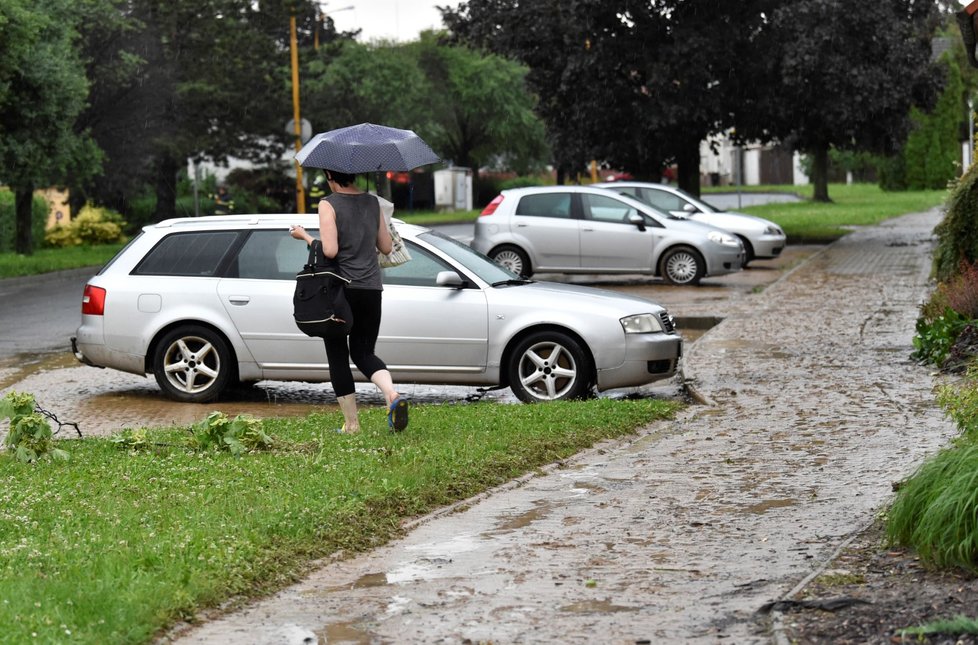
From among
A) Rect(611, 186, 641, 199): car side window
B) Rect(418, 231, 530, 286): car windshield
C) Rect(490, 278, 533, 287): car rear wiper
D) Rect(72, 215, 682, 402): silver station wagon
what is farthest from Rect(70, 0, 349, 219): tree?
Rect(490, 278, 533, 287): car rear wiper

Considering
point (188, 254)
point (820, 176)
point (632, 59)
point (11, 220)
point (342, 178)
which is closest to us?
point (342, 178)

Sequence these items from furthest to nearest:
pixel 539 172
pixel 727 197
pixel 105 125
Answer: pixel 539 172 < pixel 727 197 < pixel 105 125

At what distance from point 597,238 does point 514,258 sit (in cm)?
137

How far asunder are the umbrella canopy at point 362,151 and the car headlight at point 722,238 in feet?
49.0

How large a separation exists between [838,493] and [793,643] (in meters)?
3.07

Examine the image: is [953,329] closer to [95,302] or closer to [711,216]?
[95,302]

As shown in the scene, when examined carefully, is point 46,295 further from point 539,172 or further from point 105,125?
point 539,172

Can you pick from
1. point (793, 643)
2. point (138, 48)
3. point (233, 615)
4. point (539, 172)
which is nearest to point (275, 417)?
point (233, 615)

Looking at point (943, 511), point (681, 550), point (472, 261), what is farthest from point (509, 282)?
point (943, 511)

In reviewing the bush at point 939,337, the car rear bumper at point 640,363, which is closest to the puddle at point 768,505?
the car rear bumper at point 640,363

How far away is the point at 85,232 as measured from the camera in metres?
42.8

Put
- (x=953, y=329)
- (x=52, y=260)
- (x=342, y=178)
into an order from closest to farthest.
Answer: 1. (x=342, y=178)
2. (x=953, y=329)
3. (x=52, y=260)

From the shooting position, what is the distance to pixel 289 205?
60.5 m

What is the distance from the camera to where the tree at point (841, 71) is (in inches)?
1227
